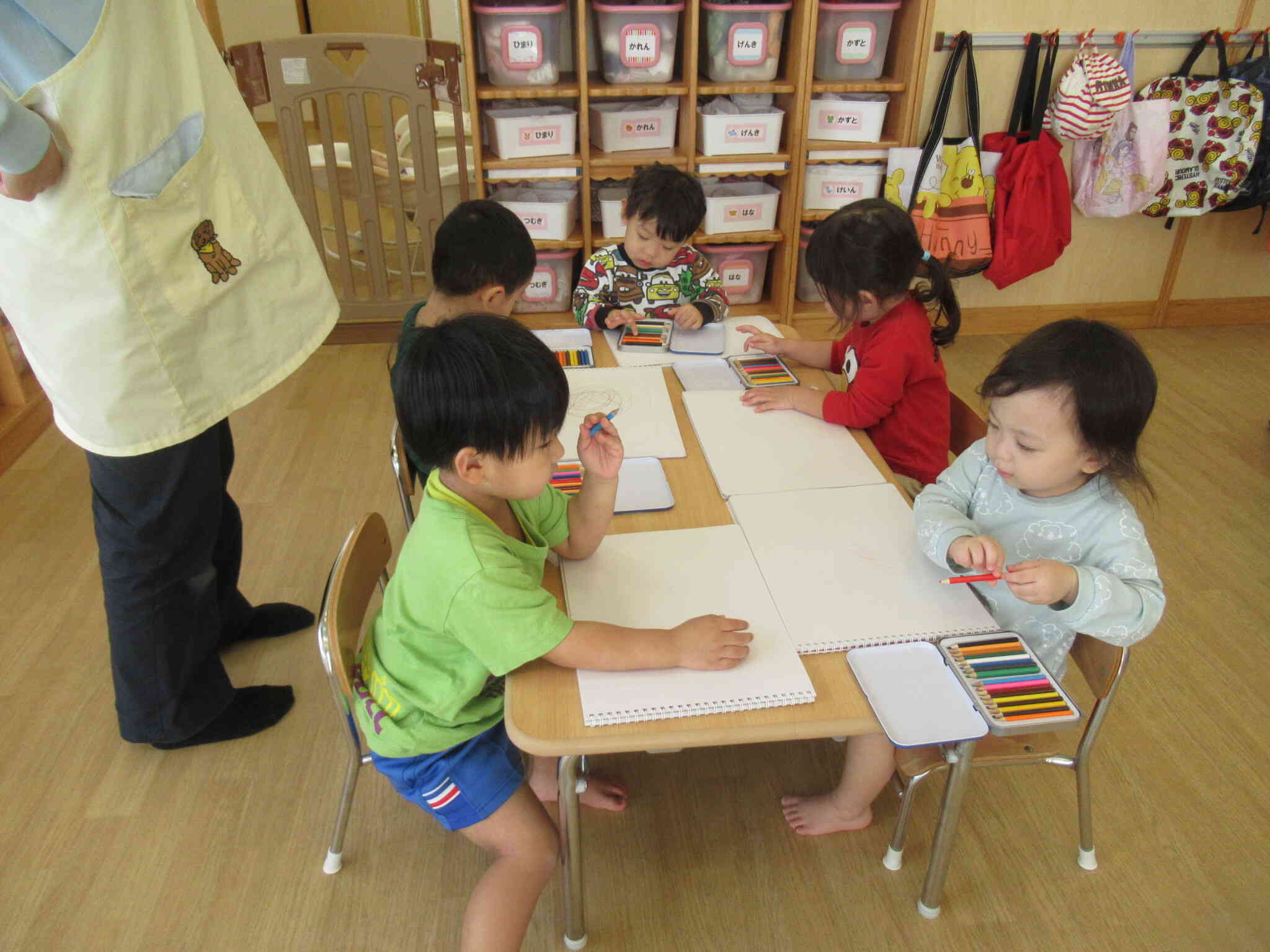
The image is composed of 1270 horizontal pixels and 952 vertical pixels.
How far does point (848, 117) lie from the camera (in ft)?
9.53

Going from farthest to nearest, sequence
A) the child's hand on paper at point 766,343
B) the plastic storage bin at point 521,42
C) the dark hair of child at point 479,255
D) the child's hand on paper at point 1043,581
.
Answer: the plastic storage bin at point 521,42 → the child's hand on paper at point 766,343 → the dark hair of child at point 479,255 → the child's hand on paper at point 1043,581

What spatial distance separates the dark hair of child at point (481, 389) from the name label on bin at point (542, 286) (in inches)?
80.3

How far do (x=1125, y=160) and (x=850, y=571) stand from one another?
8.68 ft

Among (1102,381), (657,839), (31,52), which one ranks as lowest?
(657,839)

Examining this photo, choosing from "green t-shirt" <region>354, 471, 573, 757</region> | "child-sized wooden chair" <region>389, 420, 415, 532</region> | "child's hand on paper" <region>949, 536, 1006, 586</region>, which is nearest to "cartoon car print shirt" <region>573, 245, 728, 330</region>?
"child-sized wooden chair" <region>389, 420, 415, 532</region>

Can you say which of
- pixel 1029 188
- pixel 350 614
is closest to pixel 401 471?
pixel 350 614

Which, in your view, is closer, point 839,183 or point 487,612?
point 487,612

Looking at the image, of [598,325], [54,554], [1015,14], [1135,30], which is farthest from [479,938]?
[1135,30]

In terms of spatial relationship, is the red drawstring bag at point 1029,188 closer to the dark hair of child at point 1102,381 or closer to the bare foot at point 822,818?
the dark hair of child at point 1102,381

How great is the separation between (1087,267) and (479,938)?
3295 millimetres

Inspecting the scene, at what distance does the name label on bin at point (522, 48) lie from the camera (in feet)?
8.59

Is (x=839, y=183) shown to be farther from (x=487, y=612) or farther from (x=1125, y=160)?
(x=487, y=612)

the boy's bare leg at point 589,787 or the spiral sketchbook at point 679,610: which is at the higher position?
the spiral sketchbook at point 679,610

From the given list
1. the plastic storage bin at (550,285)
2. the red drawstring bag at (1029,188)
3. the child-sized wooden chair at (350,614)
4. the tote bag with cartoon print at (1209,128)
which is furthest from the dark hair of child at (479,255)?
the tote bag with cartoon print at (1209,128)
